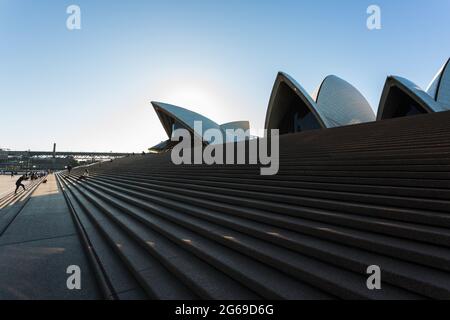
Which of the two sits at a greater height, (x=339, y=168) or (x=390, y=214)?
(x=339, y=168)

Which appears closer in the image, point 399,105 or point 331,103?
point 399,105

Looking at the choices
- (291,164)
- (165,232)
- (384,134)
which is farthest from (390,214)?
(384,134)

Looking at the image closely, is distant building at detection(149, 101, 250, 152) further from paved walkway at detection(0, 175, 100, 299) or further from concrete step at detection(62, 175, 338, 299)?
concrete step at detection(62, 175, 338, 299)

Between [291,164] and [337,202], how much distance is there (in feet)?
11.4

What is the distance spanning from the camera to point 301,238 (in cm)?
290

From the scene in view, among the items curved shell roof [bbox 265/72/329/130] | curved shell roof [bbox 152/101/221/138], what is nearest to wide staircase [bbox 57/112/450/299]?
curved shell roof [bbox 265/72/329/130]

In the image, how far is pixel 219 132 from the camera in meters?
42.9

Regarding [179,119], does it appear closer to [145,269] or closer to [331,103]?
[331,103]

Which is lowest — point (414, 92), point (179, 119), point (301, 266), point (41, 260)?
point (41, 260)

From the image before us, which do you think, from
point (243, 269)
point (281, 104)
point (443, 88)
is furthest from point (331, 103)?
point (243, 269)

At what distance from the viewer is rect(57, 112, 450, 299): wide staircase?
2.14 m

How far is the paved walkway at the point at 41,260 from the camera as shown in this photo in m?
2.89

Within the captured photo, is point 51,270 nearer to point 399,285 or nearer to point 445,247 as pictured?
point 399,285

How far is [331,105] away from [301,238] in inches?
1261
